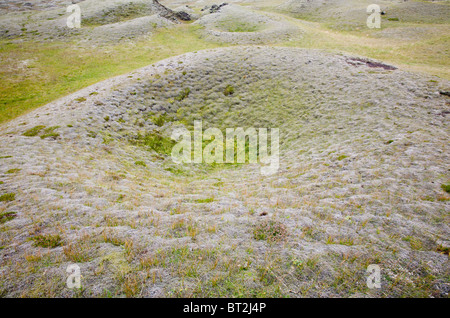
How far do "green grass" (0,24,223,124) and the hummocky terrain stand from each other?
22.3 inches

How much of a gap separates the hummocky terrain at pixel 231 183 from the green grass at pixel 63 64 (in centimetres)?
57

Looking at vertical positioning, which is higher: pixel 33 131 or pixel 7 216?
pixel 33 131

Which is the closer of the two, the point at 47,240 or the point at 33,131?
the point at 47,240

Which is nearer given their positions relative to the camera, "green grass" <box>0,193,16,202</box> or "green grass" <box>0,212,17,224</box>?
"green grass" <box>0,212,17,224</box>

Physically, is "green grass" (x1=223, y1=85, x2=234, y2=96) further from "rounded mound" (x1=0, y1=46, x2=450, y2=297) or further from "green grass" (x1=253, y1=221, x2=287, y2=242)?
"green grass" (x1=253, y1=221, x2=287, y2=242)

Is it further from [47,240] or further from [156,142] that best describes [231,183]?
[156,142]

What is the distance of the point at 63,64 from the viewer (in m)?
39.6

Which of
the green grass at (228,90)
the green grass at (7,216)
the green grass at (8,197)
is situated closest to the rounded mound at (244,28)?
the green grass at (228,90)

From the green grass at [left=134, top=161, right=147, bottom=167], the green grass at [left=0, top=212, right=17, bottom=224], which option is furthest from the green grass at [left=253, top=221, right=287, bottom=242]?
the green grass at [left=134, top=161, right=147, bottom=167]

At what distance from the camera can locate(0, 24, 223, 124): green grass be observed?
94.4 feet

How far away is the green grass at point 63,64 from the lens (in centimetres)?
2878

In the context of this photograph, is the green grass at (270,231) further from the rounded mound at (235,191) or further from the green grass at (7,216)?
the green grass at (7,216)

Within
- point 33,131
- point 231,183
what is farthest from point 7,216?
point 33,131

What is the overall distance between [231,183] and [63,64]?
47.4 m
